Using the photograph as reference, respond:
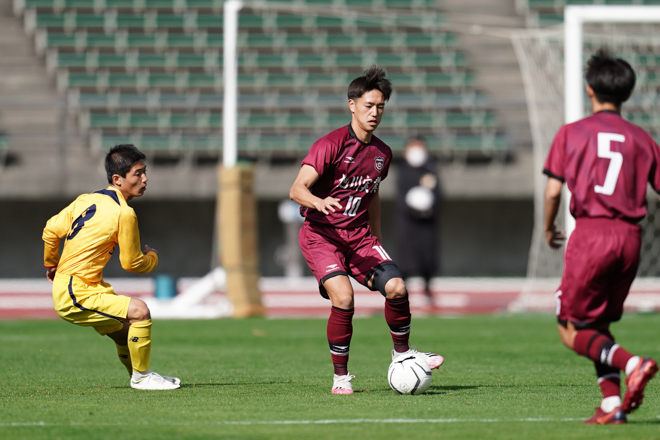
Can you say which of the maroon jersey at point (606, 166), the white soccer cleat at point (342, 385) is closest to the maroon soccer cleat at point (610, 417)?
the maroon jersey at point (606, 166)

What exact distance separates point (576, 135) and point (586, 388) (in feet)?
6.21

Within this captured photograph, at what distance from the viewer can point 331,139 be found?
5.10m

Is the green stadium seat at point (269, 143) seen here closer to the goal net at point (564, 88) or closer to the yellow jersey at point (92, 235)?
the goal net at point (564, 88)

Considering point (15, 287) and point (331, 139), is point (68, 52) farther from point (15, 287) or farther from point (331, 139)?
point (331, 139)

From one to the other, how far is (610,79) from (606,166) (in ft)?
1.26

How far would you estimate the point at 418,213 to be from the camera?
12117 millimetres

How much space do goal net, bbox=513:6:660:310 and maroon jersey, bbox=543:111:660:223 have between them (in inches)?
258

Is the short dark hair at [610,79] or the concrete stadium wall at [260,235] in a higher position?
the short dark hair at [610,79]

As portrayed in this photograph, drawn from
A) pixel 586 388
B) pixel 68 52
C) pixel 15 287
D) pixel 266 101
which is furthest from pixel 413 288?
pixel 586 388

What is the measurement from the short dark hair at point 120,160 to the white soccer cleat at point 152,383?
1.13m

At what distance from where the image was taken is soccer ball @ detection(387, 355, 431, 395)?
489 centimetres

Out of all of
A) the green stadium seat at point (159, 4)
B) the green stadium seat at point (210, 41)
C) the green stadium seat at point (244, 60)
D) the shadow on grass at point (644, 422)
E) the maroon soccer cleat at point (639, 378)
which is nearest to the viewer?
the maroon soccer cleat at point (639, 378)

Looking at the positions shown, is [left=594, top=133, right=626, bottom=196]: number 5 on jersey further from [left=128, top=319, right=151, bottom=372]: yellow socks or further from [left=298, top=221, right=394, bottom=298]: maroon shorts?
[left=128, top=319, right=151, bottom=372]: yellow socks

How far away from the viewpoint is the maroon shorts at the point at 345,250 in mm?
5172
